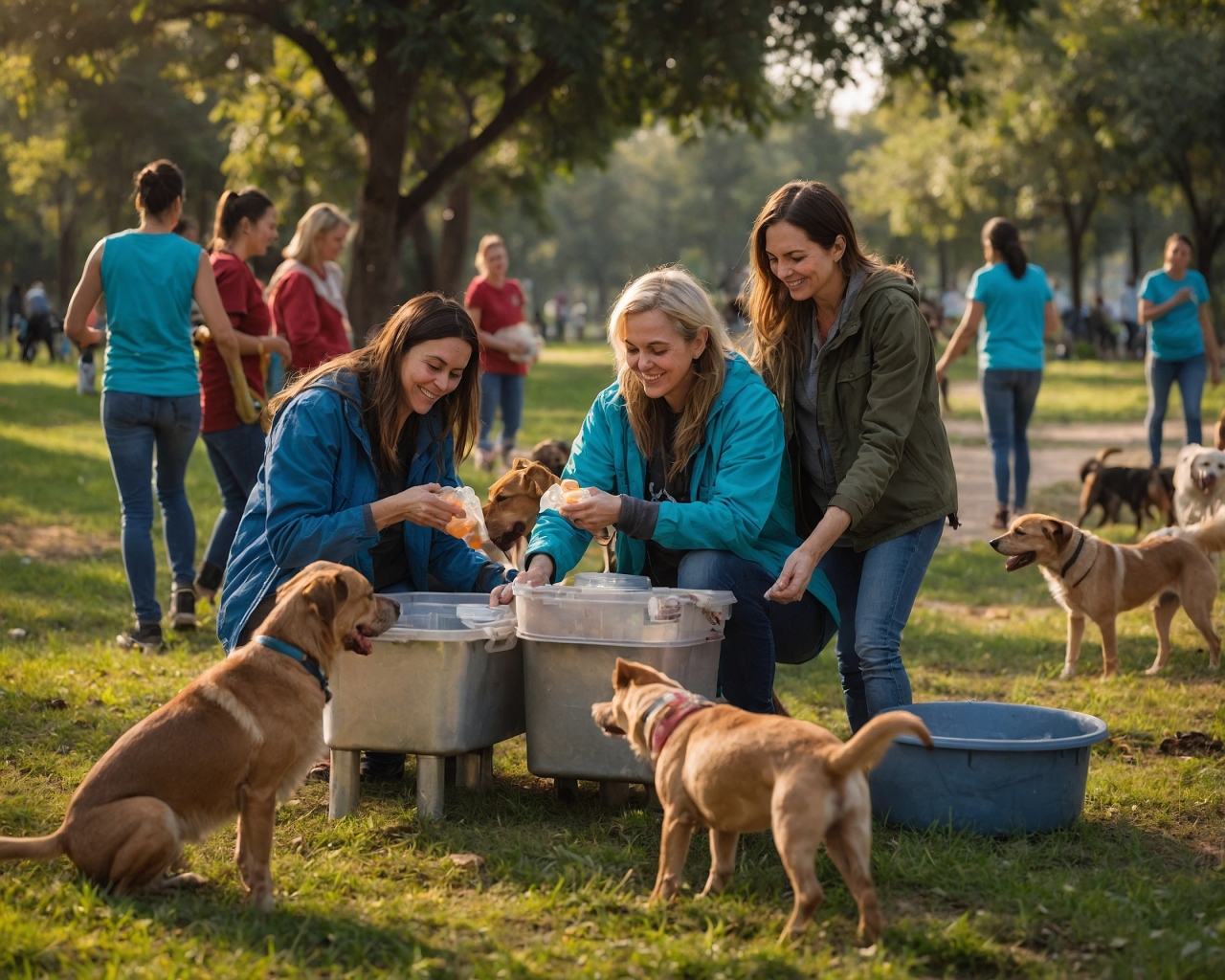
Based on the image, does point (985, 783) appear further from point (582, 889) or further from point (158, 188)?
point (158, 188)

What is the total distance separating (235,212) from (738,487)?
4.59 metres

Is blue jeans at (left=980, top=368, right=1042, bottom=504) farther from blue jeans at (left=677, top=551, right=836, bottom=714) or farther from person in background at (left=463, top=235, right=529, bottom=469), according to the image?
blue jeans at (left=677, top=551, right=836, bottom=714)

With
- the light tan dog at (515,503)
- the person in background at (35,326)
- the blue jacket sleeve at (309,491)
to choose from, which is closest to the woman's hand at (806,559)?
the blue jacket sleeve at (309,491)

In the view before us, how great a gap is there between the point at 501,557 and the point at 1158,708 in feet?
11.3

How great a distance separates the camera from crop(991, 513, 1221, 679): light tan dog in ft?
24.3

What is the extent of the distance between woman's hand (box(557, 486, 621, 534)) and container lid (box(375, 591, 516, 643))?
0.46 m

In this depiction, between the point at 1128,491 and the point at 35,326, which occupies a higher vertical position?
the point at 35,326

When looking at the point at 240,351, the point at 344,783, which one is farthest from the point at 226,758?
the point at 240,351

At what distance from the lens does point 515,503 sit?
670cm

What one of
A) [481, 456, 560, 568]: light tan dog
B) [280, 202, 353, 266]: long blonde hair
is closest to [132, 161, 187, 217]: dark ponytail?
[280, 202, 353, 266]: long blonde hair

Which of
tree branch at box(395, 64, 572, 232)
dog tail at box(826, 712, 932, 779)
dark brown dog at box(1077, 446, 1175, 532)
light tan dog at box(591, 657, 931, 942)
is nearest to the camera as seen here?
dog tail at box(826, 712, 932, 779)

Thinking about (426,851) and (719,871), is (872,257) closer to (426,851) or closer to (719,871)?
(719,871)

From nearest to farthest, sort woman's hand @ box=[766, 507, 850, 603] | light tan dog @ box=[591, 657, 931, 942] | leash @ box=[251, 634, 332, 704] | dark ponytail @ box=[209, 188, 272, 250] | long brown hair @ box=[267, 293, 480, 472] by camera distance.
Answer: light tan dog @ box=[591, 657, 931, 942] → leash @ box=[251, 634, 332, 704] → woman's hand @ box=[766, 507, 850, 603] → long brown hair @ box=[267, 293, 480, 472] → dark ponytail @ box=[209, 188, 272, 250]

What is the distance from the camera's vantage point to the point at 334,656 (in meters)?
4.27
